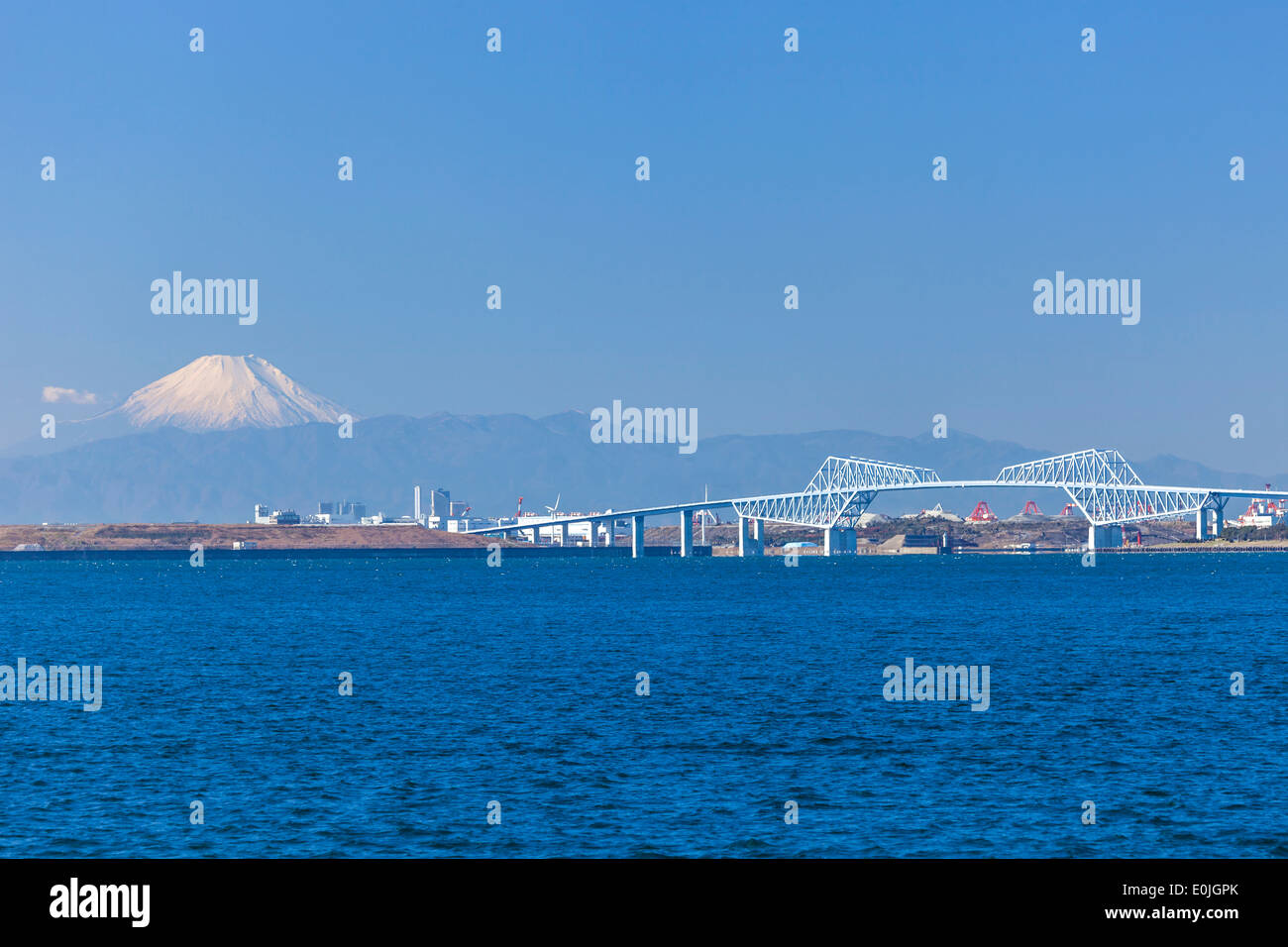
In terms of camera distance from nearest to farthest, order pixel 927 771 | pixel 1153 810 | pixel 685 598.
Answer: pixel 1153 810
pixel 927 771
pixel 685 598

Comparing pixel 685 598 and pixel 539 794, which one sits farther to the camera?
pixel 685 598
